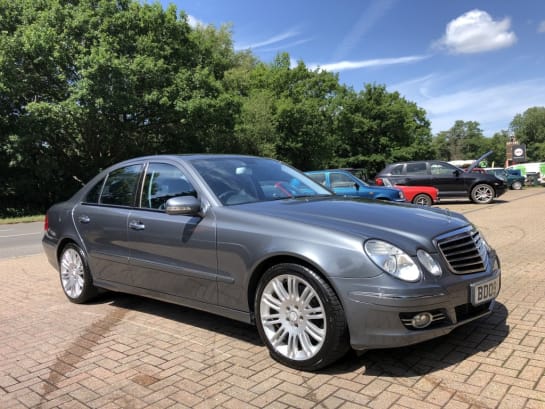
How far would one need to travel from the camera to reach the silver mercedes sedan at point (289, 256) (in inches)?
126

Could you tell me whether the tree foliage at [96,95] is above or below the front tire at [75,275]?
above

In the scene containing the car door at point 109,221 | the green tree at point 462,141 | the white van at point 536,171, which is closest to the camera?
the car door at point 109,221

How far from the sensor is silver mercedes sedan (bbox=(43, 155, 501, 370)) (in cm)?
320

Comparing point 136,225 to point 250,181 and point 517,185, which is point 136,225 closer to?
point 250,181

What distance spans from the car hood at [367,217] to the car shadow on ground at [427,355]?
2.90ft

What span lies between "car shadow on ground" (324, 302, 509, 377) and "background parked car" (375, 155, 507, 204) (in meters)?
16.5

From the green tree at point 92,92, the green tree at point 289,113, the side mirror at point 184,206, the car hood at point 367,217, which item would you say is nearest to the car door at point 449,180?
the green tree at point 92,92

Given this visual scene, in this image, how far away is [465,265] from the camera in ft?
11.5

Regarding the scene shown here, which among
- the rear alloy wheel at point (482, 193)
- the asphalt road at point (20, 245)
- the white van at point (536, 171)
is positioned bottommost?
the white van at point (536, 171)

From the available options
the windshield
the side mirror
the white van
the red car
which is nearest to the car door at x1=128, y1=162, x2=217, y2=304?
the side mirror

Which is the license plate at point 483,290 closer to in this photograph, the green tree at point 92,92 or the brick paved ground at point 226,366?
the brick paved ground at point 226,366

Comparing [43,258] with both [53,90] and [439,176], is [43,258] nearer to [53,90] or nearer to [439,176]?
[439,176]

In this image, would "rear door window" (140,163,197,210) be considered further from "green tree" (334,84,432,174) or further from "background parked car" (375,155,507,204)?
"green tree" (334,84,432,174)

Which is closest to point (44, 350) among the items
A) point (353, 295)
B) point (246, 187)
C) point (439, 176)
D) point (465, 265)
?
point (246, 187)
